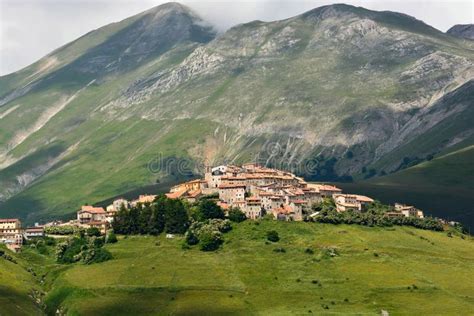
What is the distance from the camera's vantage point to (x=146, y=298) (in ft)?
568

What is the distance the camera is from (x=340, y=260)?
197375 mm

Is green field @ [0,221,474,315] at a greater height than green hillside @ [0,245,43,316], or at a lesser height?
lesser

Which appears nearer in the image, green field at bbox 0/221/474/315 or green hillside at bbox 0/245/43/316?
green hillside at bbox 0/245/43/316

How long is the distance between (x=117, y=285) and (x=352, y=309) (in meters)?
49.7

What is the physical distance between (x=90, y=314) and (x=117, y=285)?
16.0 metres

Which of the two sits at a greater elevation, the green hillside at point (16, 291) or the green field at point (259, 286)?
the green hillside at point (16, 291)

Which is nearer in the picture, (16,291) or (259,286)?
(16,291)

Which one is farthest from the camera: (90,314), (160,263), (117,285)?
(160,263)

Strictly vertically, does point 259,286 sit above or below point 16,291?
below

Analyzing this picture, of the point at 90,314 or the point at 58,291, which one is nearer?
the point at 90,314

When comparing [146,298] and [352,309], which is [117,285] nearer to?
[146,298]

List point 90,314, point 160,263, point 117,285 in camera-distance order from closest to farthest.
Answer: point 90,314, point 117,285, point 160,263

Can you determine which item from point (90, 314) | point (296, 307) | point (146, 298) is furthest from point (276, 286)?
point (90, 314)

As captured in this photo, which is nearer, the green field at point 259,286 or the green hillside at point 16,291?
the green hillside at point 16,291
